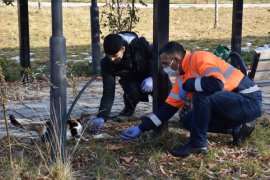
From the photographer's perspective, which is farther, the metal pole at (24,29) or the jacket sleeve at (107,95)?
the metal pole at (24,29)

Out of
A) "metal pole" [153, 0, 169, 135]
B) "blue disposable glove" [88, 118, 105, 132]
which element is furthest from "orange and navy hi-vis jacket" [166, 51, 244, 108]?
"blue disposable glove" [88, 118, 105, 132]

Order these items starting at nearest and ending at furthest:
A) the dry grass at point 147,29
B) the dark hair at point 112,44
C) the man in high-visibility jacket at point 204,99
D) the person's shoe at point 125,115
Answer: the man in high-visibility jacket at point 204,99
the dark hair at point 112,44
the person's shoe at point 125,115
the dry grass at point 147,29

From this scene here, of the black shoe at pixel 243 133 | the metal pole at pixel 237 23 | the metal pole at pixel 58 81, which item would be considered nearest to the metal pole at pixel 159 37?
the black shoe at pixel 243 133

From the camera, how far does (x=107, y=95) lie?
4.96 m

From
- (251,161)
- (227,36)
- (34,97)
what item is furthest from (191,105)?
(227,36)

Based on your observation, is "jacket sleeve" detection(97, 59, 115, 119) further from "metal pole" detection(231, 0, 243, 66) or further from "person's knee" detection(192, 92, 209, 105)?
"metal pole" detection(231, 0, 243, 66)

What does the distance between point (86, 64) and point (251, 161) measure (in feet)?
20.7

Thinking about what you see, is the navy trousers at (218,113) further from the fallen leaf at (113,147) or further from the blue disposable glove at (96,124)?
the blue disposable glove at (96,124)

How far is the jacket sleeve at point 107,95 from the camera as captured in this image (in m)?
4.88

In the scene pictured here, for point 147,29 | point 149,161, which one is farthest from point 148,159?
point 147,29

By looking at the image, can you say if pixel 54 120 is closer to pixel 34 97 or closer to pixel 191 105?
pixel 191 105

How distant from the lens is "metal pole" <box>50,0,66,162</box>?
3.41 m

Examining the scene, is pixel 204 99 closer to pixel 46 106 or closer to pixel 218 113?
pixel 218 113

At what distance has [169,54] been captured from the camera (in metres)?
3.96
